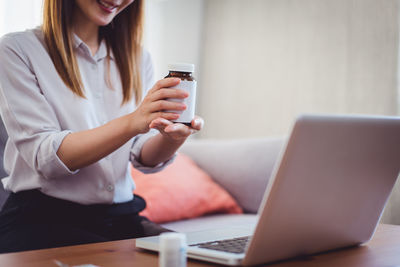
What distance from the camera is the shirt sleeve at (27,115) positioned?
1.14 m

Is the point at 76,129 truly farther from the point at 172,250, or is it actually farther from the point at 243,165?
the point at 243,165

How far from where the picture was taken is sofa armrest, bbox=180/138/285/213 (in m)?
2.26

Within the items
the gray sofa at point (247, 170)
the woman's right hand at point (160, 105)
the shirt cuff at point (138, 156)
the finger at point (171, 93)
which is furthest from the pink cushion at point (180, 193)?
the finger at point (171, 93)

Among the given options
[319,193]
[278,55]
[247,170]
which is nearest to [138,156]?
[319,193]

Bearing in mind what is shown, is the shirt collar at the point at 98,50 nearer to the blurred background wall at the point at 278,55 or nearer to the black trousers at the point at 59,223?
the black trousers at the point at 59,223

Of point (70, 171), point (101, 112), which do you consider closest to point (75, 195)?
point (70, 171)

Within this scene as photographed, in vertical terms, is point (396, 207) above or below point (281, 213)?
below

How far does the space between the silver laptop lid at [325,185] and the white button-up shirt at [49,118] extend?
619 millimetres

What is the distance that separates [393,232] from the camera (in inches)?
41.5

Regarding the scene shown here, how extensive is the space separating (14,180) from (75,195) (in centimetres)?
16

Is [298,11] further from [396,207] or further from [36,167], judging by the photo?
[36,167]

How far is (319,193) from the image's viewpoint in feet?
2.34

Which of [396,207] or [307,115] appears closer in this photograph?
[307,115]

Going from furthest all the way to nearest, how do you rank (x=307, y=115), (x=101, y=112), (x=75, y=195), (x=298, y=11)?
(x=298, y=11) → (x=101, y=112) → (x=75, y=195) → (x=307, y=115)
